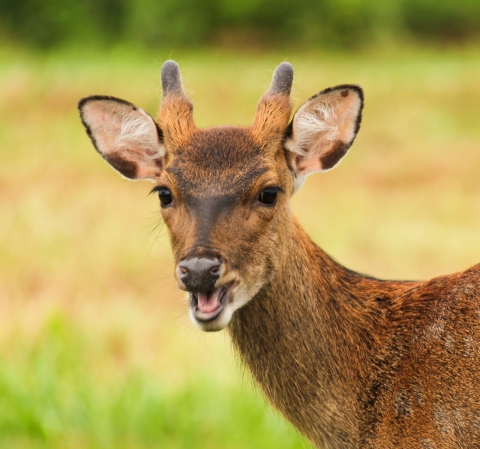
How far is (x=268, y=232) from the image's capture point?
512 cm

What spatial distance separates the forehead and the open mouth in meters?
0.55

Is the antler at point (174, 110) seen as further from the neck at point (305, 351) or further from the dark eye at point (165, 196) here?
the neck at point (305, 351)

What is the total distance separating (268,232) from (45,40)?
102 feet

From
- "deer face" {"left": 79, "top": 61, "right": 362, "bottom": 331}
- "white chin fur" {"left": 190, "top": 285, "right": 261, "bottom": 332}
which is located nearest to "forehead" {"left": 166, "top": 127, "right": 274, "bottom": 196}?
"deer face" {"left": 79, "top": 61, "right": 362, "bottom": 331}

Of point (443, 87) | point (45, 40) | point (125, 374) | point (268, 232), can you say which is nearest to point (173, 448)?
point (125, 374)

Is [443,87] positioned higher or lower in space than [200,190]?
higher

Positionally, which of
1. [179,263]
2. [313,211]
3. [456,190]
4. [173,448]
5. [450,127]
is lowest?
[173,448]

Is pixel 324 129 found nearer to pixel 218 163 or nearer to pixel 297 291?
pixel 218 163

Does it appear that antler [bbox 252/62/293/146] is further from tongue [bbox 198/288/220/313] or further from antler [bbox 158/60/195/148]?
tongue [bbox 198/288/220/313]

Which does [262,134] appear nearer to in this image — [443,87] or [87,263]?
[87,263]

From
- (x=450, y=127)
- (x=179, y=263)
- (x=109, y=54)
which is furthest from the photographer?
(x=109, y=54)

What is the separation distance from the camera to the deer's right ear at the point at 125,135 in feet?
18.3

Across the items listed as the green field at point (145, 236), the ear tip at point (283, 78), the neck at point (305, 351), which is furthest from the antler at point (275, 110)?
the neck at point (305, 351)

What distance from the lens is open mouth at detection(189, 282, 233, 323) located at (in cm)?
475
